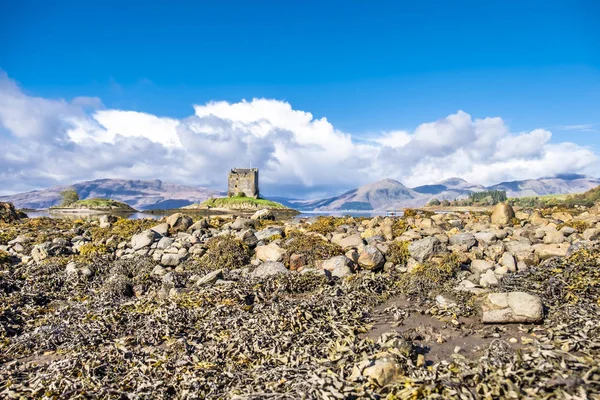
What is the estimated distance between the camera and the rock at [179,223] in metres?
15.0

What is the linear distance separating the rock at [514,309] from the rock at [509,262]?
9.83 ft

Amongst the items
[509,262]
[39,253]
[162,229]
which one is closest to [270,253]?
[162,229]

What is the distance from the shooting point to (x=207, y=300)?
26.5 feet

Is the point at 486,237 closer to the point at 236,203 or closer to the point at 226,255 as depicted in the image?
the point at 226,255

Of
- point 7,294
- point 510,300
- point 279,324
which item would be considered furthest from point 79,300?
point 510,300

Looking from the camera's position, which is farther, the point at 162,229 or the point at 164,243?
the point at 162,229

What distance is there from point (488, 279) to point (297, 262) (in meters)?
4.93

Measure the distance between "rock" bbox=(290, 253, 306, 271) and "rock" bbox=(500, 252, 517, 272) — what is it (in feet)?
17.6

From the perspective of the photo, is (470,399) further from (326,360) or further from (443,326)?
(443,326)

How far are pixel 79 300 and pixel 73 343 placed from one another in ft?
10.4

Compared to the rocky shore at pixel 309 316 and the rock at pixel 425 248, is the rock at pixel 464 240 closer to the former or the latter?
the rocky shore at pixel 309 316

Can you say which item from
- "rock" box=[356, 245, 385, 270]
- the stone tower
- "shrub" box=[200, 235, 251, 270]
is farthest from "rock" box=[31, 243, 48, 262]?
the stone tower

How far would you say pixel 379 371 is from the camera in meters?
4.59

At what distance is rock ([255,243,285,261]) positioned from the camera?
1101cm
